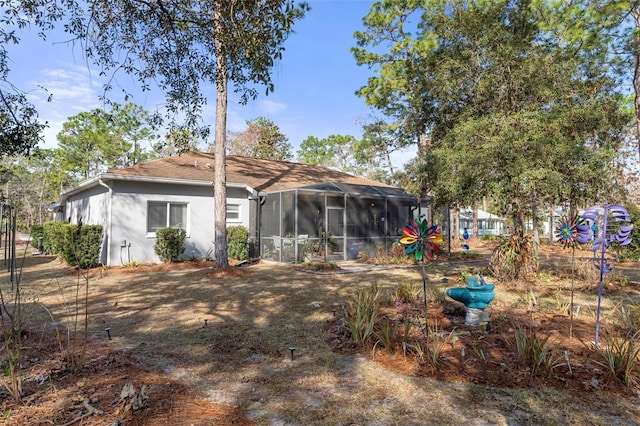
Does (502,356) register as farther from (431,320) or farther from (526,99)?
(526,99)

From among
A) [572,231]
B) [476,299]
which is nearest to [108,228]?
[476,299]

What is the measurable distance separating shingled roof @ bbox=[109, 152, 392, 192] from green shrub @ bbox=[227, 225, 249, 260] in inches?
71.2

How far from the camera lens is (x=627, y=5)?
8.65 m

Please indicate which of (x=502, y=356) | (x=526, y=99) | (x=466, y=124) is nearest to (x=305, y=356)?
(x=502, y=356)

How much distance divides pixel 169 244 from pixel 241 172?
215 inches

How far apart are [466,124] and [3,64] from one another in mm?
8593

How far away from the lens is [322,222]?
15.8 m

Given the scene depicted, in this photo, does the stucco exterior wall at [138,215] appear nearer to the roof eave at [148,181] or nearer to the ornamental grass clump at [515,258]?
the roof eave at [148,181]

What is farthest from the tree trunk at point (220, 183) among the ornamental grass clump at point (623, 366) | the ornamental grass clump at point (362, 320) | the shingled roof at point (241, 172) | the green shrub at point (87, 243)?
the ornamental grass clump at point (623, 366)

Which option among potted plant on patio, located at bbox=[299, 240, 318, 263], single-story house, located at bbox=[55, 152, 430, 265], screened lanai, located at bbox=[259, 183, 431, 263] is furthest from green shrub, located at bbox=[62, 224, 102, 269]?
potted plant on patio, located at bbox=[299, 240, 318, 263]

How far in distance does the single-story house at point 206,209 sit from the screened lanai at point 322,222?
0.04m

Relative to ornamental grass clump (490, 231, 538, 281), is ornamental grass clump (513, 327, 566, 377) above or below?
below

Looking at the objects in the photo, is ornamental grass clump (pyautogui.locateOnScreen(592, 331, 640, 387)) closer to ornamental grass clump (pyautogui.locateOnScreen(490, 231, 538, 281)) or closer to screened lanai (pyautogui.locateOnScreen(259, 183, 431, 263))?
ornamental grass clump (pyautogui.locateOnScreen(490, 231, 538, 281))

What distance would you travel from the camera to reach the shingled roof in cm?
1320
